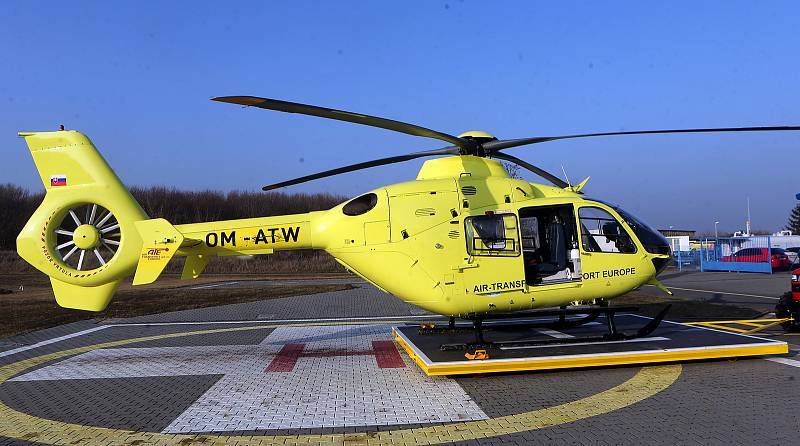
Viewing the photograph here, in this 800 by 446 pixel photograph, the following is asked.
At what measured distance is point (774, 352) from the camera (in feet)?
27.8

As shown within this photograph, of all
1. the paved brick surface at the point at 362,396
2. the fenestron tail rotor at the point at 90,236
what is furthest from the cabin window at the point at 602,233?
the fenestron tail rotor at the point at 90,236

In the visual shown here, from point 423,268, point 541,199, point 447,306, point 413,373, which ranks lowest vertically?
point 413,373

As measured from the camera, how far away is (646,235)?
31.2 ft

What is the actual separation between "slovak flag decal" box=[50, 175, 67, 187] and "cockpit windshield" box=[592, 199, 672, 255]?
366 inches

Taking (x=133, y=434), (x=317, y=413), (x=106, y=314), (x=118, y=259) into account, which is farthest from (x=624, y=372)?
(x=106, y=314)

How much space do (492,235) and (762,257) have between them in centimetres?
2906

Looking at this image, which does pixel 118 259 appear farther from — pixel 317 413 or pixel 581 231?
pixel 581 231

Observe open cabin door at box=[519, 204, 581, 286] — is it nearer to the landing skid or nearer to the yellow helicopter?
the yellow helicopter

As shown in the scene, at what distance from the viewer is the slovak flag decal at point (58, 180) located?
939cm

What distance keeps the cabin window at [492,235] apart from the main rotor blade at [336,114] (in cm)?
152

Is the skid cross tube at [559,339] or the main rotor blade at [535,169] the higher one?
the main rotor blade at [535,169]

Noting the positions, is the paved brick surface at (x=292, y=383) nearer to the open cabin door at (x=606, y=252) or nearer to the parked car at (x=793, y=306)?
the open cabin door at (x=606, y=252)

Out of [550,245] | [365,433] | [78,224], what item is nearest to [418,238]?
[550,245]

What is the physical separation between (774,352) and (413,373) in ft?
18.3
